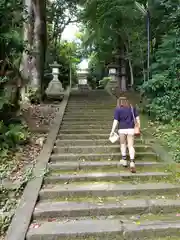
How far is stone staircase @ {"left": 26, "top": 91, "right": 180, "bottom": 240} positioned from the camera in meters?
3.67

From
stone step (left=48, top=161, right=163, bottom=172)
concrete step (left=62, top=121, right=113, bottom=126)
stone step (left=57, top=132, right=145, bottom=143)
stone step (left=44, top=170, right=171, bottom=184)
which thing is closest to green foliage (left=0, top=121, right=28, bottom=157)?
stone step (left=48, top=161, right=163, bottom=172)

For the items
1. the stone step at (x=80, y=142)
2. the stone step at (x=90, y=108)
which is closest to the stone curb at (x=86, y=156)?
the stone step at (x=80, y=142)

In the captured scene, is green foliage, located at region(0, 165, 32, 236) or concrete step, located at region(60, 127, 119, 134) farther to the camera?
concrete step, located at region(60, 127, 119, 134)

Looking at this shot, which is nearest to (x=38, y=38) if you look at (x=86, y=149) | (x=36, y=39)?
(x=36, y=39)

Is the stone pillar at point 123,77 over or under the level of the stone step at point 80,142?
over

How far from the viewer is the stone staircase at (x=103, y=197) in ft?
12.1

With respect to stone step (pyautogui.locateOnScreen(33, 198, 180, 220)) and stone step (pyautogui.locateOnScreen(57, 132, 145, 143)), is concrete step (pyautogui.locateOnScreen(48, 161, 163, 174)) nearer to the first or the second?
stone step (pyautogui.locateOnScreen(33, 198, 180, 220))

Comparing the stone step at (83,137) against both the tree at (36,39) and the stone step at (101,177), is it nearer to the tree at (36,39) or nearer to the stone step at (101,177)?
the stone step at (101,177)

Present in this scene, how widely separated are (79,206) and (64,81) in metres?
18.3

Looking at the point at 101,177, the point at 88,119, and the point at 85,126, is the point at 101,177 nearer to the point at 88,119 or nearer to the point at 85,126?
the point at 85,126

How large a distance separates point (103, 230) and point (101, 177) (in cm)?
143

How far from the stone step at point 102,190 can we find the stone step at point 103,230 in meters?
0.70

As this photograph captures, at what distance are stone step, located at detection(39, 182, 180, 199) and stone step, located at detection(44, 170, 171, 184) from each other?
19 centimetres

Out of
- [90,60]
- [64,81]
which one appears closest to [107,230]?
[64,81]
